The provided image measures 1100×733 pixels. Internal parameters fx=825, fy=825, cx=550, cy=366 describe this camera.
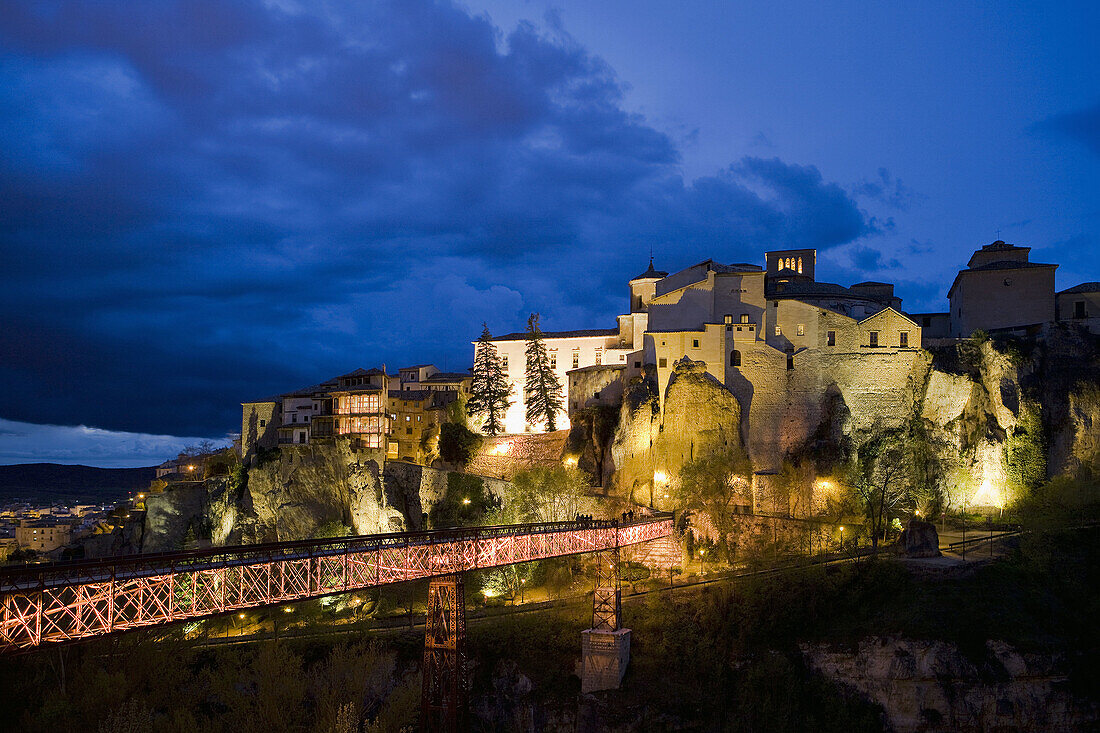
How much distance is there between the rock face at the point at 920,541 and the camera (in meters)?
49.0

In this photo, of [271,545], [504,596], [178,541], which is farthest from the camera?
[178,541]

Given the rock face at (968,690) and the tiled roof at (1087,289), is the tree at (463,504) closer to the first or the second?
the rock face at (968,690)

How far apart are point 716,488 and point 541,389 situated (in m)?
20.1

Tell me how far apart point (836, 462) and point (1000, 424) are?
456 inches

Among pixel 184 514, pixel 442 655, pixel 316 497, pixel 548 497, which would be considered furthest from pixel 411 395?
pixel 442 655

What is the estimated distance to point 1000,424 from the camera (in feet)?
188

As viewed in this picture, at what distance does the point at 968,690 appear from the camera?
41.4m

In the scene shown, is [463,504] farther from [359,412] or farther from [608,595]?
[608,595]

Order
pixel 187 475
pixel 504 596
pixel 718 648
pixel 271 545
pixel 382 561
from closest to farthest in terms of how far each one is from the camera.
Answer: pixel 271 545 < pixel 382 561 < pixel 718 648 < pixel 504 596 < pixel 187 475

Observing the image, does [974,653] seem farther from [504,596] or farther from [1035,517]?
[504,596]

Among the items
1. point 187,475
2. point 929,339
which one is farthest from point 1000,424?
point 187,475

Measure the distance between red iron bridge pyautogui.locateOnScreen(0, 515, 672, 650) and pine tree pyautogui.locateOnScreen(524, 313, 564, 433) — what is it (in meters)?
29.5

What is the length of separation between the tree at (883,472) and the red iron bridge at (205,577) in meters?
27.8

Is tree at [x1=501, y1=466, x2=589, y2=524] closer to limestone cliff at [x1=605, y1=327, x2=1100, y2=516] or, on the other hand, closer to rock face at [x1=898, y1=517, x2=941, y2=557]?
limestone cliff at [x1=605, y1=327, x2=1100, y2=516]
